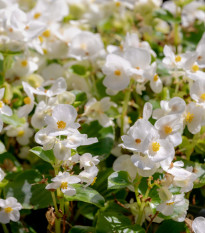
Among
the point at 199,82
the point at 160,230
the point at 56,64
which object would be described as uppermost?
the point at 199,82

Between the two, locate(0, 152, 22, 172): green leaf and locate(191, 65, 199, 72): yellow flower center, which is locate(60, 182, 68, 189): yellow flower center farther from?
locate(191, 65, 199, 72): yellow flower center

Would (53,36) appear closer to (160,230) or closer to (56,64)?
(56,64)

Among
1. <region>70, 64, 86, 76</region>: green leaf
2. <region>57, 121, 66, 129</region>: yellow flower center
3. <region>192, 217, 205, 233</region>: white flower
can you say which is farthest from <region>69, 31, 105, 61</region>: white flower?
<region>192, 217, 205, 233</region>: white flower

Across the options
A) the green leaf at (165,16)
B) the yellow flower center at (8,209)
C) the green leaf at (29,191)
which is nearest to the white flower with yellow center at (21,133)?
the green leaf at (29,191)

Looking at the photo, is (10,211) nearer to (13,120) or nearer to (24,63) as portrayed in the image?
(13,120)

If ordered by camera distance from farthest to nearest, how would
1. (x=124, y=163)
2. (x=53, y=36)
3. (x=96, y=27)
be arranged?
(x=96, y=27)
(x=53, y=36)
(x=124, y=163)

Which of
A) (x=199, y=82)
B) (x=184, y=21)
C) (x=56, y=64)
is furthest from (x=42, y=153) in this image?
(x=184, y=21)

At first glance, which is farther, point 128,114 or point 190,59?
point 128,114

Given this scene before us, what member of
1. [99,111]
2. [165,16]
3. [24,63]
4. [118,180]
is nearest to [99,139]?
[99,111]
